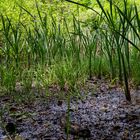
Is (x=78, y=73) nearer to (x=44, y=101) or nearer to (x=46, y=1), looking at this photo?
(x=44, y=101)

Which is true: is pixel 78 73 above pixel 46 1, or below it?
below

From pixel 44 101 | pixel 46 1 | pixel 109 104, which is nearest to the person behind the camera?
pixel 109 104

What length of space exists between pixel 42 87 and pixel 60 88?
206mm

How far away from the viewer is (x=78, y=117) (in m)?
1.87

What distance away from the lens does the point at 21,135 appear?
1.64 metres

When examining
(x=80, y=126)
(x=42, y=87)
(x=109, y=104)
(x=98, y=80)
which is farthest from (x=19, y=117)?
(x=98, y=80)

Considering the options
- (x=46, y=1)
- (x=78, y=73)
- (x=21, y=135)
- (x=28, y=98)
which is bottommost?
(x=21, y=135)

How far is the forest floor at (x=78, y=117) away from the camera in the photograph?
159cm

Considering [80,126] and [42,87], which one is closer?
[80,126]

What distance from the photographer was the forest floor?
159 centimetres

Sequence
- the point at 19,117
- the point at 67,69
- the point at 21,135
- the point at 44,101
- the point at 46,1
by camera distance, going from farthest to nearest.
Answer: the point at 46,1, the point at 67,69, the point at 44,101, the point at 19,117, the point at 21,135

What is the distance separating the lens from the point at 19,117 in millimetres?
1950

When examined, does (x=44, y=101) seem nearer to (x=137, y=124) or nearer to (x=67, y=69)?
(x=67, y=69)

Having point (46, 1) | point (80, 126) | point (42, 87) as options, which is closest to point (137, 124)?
point (80, 126)
